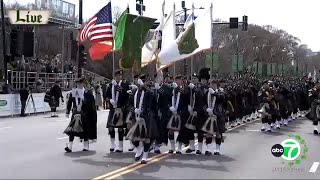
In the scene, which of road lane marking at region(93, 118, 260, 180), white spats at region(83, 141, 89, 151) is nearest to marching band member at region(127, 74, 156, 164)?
road lane marking at region(93, 118, 260, 180)

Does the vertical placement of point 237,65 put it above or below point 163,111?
above

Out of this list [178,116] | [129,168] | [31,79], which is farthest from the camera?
[31,79]

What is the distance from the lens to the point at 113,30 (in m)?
15.2

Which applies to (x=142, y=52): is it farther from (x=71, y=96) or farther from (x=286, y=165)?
(x=286, y=165)

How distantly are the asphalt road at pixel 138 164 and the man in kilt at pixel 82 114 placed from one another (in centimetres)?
44

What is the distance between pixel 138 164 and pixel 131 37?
3342mm

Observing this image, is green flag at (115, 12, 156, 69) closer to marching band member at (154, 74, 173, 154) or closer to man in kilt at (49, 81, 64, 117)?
marching band member at (154, 74, 173, 154)

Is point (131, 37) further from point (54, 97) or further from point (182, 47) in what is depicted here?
point (54, 97)

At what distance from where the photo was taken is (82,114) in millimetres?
14141

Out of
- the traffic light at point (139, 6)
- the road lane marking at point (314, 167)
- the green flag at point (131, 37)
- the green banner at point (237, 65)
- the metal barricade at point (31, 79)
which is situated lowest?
the road lane marking at point (314, 167)

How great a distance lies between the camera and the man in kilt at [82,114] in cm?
1402

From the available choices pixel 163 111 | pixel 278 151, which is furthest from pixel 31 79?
pixel 278 151

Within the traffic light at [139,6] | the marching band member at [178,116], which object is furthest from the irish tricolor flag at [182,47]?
the traffic light at [139,6]

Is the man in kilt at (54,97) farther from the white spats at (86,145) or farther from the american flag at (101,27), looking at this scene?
the white spats at (86,145)
